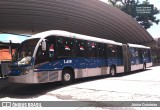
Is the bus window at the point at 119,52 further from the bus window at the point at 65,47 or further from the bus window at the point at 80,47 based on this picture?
the bus window at the point at 65,47

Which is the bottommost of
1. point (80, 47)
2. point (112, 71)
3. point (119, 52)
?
point (112, 71)

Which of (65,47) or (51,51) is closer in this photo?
(51,51)

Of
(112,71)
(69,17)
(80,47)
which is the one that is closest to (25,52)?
(80,47)

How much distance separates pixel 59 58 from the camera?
11.9 m

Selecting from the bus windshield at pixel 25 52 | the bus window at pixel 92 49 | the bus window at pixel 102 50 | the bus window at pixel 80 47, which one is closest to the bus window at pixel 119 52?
the bus window at pixel 102 50

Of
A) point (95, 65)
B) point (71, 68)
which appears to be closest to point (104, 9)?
point (95, 65)

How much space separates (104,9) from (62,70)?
13626mm

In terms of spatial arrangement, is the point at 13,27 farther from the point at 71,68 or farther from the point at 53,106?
the point at 53,106

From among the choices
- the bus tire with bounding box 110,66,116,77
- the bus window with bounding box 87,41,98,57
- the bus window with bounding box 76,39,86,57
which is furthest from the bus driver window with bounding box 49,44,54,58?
the bus tire with bounding box 110,66,116,77

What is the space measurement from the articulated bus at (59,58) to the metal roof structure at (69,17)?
21.8 feet

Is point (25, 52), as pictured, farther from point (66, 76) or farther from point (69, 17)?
point (69, 17)

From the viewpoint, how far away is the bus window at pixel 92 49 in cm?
1469

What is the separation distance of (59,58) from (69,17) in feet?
46.2

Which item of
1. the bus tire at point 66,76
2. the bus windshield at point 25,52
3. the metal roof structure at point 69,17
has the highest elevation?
the metal roof structure at point 69,17
